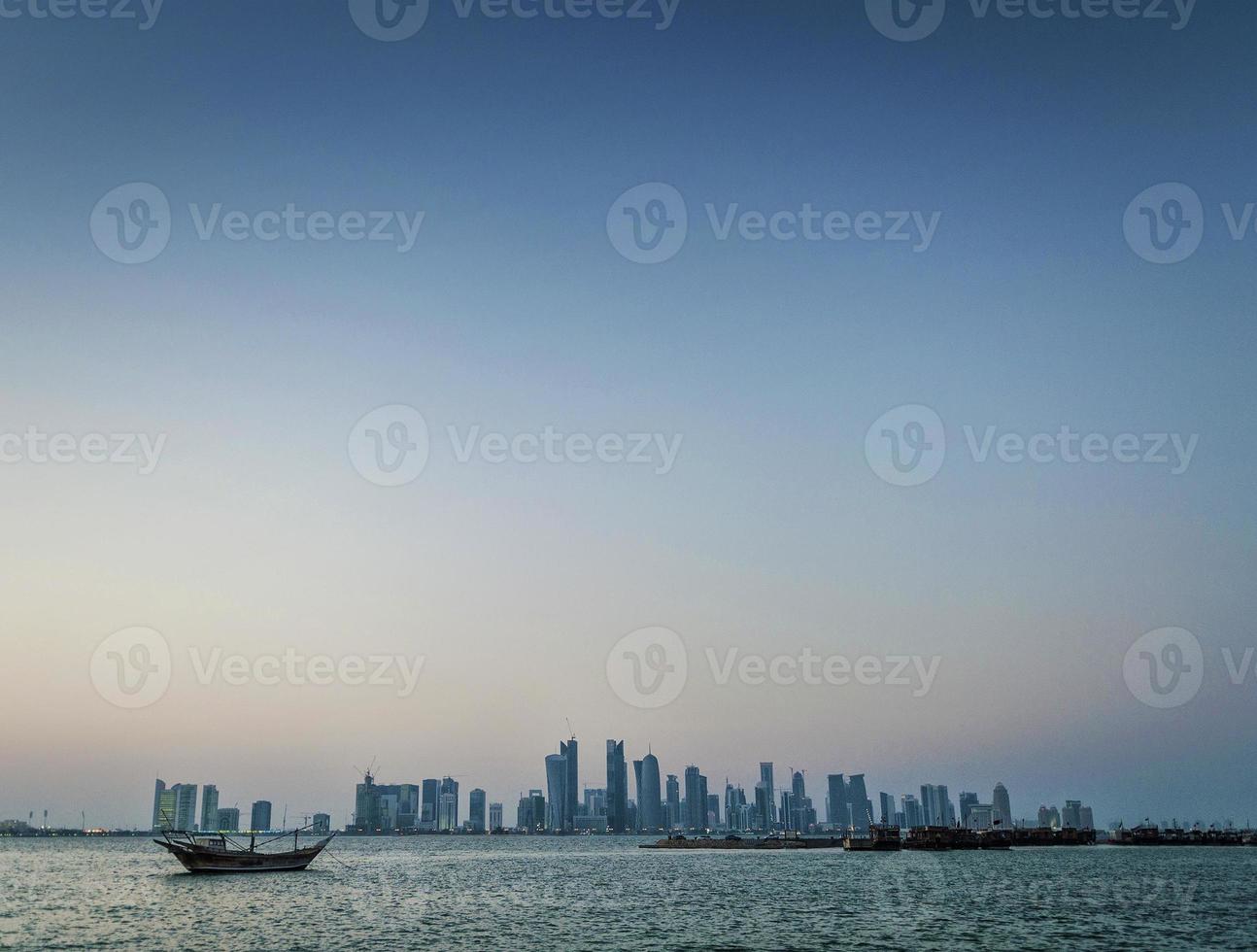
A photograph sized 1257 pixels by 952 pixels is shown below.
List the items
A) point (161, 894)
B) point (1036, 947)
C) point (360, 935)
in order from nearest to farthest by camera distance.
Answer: point (1036, 947) → point (360, 935) → point (161, 894)

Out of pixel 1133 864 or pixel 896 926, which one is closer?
pixel 896 926

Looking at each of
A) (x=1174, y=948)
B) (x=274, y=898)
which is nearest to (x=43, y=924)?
(x=274, y=898)

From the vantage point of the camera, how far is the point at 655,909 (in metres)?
82.7

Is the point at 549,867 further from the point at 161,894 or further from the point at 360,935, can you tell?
the point at 360,935

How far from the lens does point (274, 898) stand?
90375 mm

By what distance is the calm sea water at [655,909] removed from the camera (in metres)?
63.6

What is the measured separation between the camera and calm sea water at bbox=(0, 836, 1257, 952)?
209 feet

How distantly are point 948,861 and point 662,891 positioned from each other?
2863 inches

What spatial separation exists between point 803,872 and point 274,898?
2808 inches

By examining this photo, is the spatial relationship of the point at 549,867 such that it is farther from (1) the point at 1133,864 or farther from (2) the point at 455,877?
(1) the point at 1133,864

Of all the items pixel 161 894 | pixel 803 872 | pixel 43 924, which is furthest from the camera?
pixel 803 872

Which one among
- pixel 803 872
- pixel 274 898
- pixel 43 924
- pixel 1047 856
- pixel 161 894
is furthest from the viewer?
A: pixel 1047 856

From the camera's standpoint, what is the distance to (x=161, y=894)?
9625 cm

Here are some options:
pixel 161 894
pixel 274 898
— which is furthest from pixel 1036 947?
pixel 161 894
